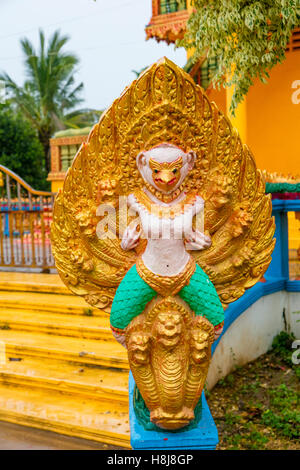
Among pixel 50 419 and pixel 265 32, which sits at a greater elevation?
pixel 265 32

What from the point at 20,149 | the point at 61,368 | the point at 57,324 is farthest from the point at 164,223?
the point at 20,149

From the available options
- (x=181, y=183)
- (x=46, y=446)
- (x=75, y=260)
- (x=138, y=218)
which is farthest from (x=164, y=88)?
(x=46, y=446)

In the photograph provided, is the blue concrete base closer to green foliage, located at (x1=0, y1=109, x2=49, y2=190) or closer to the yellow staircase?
the yellow staircase

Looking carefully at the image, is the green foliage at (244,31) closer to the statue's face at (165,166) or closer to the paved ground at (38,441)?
the statue's face at (165,166)

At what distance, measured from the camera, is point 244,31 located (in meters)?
3.94

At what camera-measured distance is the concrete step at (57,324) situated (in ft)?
11.8

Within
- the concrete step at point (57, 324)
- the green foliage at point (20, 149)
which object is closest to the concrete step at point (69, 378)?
the concrete step at point (57, 324)

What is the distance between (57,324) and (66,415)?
1.04m

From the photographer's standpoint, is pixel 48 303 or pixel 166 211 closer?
pixel 166 211

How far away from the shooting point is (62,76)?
1750 centimetres

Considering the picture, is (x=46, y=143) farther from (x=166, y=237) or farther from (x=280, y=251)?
(x=166, y=237)

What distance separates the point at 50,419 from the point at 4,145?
1409 centimetres

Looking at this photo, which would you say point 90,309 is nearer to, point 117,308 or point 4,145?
point 117,308

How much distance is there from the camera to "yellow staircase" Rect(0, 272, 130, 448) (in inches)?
111
